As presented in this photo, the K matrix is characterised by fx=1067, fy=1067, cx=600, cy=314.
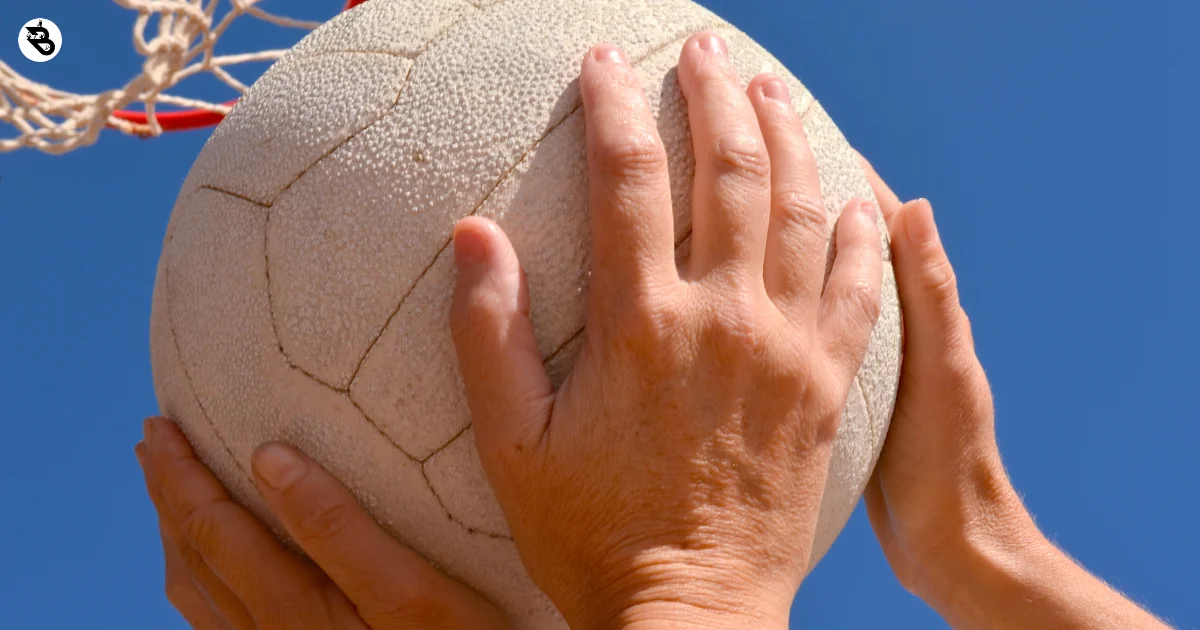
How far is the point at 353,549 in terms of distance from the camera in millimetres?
1729

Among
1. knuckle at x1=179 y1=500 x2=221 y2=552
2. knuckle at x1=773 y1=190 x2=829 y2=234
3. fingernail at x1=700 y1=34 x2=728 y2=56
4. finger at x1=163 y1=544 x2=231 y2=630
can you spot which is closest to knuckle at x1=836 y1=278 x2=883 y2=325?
knuckle at x1=773 y1=190 x2=829 y2=234

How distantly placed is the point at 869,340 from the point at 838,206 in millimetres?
249

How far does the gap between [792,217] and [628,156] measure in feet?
0.98

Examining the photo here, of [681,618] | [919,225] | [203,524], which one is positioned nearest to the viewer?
[681,618]

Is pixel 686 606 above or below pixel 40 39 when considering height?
below

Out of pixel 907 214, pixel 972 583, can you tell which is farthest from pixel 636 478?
pixel 972 583

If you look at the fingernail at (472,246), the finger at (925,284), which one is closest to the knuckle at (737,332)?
the fingernail at (472,246)

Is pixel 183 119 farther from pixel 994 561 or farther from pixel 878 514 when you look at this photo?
pixel 994 561

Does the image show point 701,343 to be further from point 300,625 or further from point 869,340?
point 300,625

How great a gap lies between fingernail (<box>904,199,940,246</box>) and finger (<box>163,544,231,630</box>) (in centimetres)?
155

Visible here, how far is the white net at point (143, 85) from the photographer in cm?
291

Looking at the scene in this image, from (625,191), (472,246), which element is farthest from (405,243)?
(625,191)

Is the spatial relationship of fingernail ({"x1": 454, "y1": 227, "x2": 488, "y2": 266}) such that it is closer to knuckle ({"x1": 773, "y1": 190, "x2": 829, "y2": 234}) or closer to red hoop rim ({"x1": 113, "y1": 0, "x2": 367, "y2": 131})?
knuckle ({"x1": 773, "y1": 190, "x2": 829, "y2": 234})

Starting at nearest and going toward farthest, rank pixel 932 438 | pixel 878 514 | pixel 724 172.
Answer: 1. pixel 724 172
2. pixel 932 438
3. pixel 878 514
